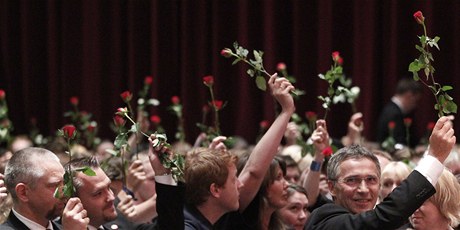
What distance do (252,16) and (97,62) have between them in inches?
79.8

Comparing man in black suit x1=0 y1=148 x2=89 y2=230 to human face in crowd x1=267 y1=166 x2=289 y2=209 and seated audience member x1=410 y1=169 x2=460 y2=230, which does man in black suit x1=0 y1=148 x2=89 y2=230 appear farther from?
seated audience member x1=410 y1=169 x2=460 y2=230

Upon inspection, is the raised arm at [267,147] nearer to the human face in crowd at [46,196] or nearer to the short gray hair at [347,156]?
the short gray hair at [347,156]

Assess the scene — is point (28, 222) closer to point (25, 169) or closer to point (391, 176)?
point (25, 169)

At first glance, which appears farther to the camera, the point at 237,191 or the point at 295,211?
the point at 295,211

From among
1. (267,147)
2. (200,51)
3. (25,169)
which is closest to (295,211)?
(267,147)

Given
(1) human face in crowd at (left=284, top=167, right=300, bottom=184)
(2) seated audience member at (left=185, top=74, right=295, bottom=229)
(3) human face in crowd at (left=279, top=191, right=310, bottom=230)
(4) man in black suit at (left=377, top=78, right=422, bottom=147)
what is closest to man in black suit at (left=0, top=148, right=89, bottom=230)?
(2) seated audience member at (left=185, top=74, right=295, bottom=229)

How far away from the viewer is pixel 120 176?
568 cm

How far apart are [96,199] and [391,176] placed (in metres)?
1.91

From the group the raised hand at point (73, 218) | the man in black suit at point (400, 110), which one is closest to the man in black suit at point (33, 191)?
the raised hand at point (73, 218)

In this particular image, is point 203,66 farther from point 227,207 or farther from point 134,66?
point 227,207

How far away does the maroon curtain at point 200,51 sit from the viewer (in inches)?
463

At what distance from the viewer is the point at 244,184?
4.88 meters

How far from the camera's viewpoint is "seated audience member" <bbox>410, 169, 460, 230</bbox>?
4402 millimetres

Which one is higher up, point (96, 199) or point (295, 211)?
point (96, 199)
